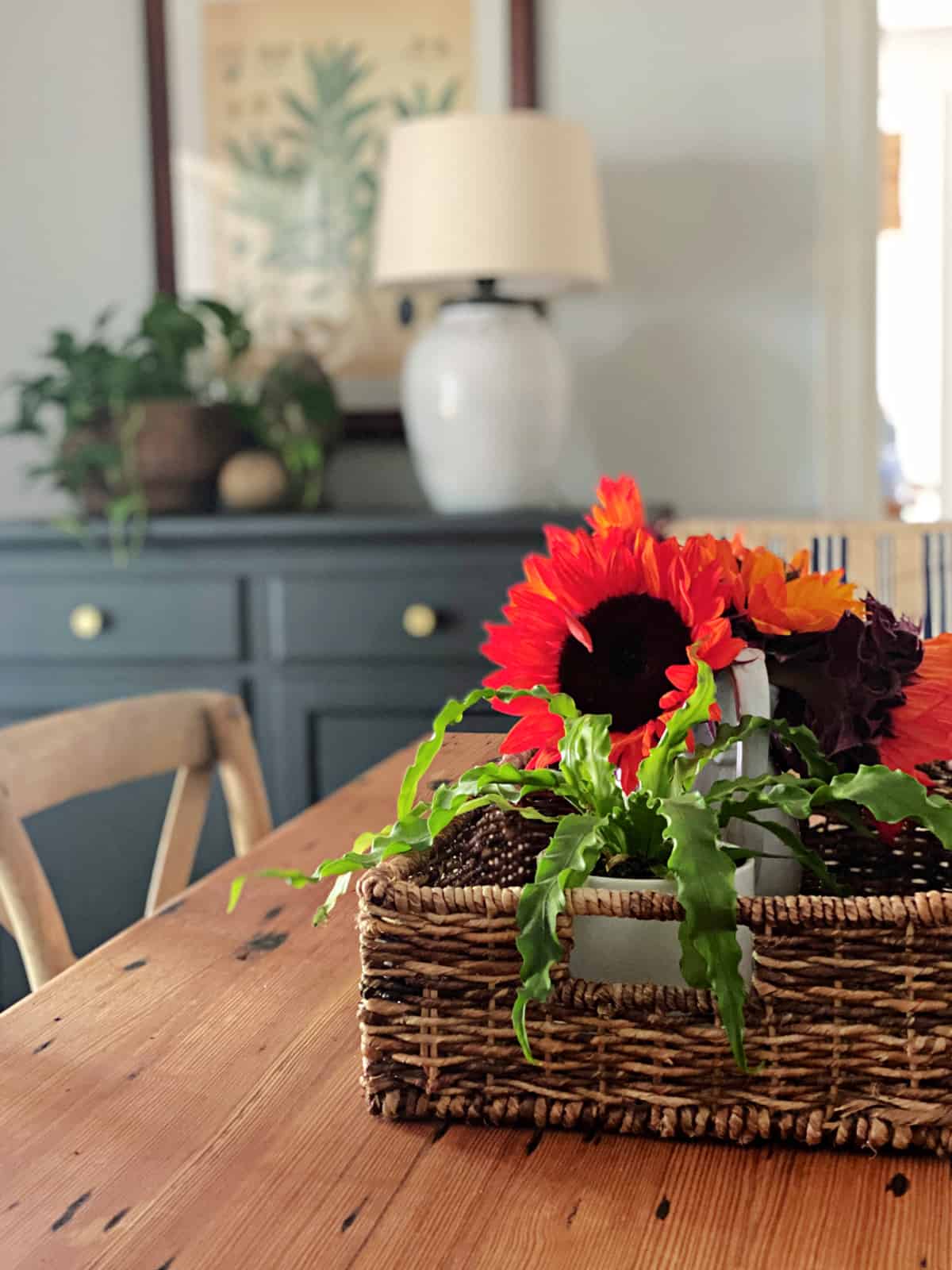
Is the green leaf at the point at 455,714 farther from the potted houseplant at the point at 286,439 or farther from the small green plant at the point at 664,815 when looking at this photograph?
the potted houseplant at the point at 286,439

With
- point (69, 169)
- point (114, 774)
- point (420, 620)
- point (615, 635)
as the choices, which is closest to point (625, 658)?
point (615, 635)

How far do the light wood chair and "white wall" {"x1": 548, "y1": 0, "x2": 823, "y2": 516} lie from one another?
1395mm

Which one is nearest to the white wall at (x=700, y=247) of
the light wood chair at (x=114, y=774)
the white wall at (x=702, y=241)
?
the white wall at (x=702, y=241)

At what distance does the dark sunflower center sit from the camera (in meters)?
0.65

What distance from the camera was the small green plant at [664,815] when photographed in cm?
56

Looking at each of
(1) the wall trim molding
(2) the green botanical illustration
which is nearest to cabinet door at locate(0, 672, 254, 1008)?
(2) the green botanical illustration

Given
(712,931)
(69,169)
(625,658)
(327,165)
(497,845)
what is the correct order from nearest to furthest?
(712,931)
(625,658)
(497,845)
(327,165)
(69,169)

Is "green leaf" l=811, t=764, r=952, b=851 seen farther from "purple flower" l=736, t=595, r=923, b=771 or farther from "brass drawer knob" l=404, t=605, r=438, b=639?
"brass drawer knob" l=404, t=605, r=438, b=639

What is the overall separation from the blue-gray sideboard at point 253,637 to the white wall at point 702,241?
0.52 meters

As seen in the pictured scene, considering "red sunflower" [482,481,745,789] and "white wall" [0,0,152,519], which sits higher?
"white wall" [0,0,152,519]

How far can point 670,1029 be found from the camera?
Answer: 60 cm

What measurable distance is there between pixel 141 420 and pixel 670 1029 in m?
1.95

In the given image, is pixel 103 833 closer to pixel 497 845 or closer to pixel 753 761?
pixel 497 845

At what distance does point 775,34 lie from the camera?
8.02 ft
